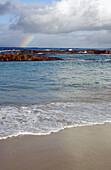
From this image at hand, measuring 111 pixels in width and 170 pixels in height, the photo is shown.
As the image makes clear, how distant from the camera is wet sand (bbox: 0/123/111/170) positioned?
12.1 feet

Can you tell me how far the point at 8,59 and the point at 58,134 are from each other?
38.4m

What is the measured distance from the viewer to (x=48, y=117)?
6730 millimetres

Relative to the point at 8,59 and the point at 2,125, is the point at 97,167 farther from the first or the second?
the point at 8,59

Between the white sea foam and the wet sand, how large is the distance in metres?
0.50

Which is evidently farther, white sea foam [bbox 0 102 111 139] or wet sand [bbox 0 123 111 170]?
white sea foam [bbox 0 102 111 139]

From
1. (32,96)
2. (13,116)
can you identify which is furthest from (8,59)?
(13,116)

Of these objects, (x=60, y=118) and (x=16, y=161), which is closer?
(x=16, y=161)

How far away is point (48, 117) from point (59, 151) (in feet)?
8.28

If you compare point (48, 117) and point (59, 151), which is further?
point (48, 117)

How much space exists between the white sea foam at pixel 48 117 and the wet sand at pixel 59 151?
0.50 metres

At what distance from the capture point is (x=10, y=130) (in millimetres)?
5430

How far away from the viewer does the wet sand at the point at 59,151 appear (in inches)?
145

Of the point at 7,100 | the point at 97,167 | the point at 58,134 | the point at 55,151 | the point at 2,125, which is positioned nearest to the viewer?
the point at 97,167

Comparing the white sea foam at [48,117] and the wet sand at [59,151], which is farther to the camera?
the white sea foam at [48,117]
